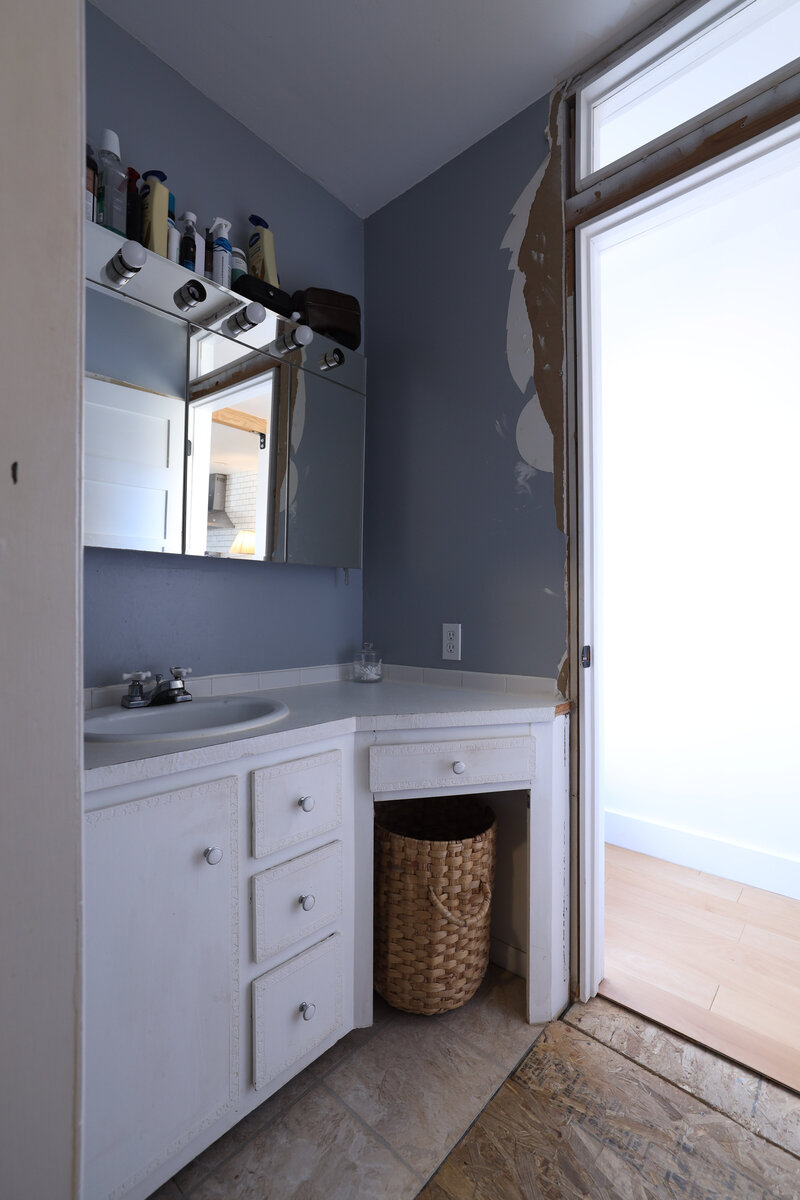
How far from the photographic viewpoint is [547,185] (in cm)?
165

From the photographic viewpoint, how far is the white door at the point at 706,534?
213cm

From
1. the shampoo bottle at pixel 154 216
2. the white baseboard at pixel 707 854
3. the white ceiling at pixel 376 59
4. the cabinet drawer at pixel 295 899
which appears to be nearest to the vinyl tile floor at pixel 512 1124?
the cabinet drawer at pixel 295 899

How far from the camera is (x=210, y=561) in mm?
1646

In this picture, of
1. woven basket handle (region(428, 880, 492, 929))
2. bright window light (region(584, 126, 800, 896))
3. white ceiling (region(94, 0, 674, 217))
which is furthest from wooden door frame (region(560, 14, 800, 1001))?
bright window light (region(584, 126, 800, 896))

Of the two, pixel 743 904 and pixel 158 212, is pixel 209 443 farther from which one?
pixel 743 904

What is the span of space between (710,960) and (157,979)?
1.60 m

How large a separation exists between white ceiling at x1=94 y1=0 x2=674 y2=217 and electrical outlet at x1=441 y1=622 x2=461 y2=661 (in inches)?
61.6

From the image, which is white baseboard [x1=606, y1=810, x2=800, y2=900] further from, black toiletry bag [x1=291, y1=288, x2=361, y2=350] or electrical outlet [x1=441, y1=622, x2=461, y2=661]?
black toiletry bag [x1=291, y1=288, x2=361, y2=350]

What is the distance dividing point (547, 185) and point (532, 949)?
82.6 inches

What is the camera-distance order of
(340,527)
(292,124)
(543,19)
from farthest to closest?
(340,527), (292,124), (543,19)

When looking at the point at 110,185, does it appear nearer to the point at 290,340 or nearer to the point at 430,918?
the point at 290,340

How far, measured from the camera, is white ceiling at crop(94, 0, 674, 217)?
4.74 ft

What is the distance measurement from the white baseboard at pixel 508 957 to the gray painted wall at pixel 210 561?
102cm

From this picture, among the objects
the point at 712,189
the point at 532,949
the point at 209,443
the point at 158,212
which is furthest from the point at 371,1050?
the point at 712,189
